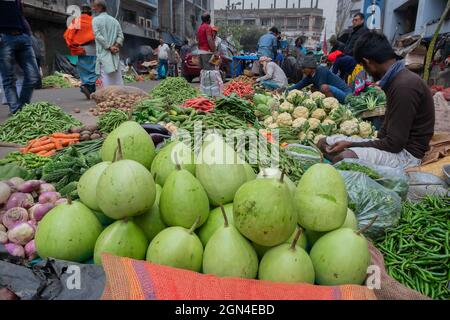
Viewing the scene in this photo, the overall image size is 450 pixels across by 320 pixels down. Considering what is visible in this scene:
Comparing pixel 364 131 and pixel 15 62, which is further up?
pixel 15 62

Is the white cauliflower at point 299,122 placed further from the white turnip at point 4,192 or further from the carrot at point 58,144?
the white turnip at point 4,192

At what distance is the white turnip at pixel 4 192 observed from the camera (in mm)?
2521

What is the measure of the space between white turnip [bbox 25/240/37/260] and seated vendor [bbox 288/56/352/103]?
19.3ft

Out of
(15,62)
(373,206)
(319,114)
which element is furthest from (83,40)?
(373,206)

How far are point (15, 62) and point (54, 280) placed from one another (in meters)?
6.23

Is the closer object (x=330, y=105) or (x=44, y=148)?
(x=44, y=148)

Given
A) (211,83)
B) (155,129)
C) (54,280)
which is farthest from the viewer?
(211,83)

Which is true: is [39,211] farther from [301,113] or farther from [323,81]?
[323,81]

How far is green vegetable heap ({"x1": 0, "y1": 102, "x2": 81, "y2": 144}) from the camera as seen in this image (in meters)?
5.16

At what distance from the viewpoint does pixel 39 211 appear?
2.39 metres

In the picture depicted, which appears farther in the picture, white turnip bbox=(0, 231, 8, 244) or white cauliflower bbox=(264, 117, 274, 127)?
white cauliflower bbox=(264, 117, 274, 127)

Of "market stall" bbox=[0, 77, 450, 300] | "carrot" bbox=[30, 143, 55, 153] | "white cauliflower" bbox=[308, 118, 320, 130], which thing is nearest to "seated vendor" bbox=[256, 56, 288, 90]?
"white cauliflower" bbox=[308, 118, 320, 130]

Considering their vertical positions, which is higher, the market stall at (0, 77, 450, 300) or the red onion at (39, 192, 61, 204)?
the market stall at (0, 77, 450, 300)

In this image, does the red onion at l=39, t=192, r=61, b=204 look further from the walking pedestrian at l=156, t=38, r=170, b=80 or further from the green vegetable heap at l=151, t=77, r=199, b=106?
the walking pedestrian at l=156, t=38, r=170, b=80
